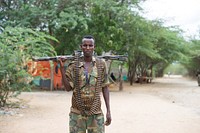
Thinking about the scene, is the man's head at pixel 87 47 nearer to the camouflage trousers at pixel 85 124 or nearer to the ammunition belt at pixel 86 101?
the ammunition belt at pixel 86 101

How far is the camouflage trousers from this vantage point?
11.2 feet

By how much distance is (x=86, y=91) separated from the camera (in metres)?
3.40

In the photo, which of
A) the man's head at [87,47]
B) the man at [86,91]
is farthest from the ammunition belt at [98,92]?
the man's head at [87,47]

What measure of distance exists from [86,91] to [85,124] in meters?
0.37

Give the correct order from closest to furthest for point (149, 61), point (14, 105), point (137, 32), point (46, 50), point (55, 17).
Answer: point (14, 105), point (46, 50), point (55, 17), point (137, 32), point (149, 61)

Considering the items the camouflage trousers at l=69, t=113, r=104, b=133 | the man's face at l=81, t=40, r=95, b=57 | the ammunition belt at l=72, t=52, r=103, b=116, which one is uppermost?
the man's face at l=81, t=40, r=95, b=57

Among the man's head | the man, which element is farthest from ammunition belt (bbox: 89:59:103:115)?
the man's head

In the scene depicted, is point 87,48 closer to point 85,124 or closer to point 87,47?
point 87,47

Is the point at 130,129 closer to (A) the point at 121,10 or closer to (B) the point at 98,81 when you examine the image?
(B) the point at 98,81

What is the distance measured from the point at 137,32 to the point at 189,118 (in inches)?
378

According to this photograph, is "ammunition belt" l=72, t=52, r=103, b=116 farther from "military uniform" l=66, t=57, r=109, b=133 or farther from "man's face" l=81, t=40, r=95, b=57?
"man's face" l=81, t=40, r=95, b=57

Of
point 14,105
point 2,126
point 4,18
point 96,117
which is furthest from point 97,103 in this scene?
point 4,18

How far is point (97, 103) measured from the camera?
3445mm

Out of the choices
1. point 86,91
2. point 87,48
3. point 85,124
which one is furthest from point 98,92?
point 87,48
